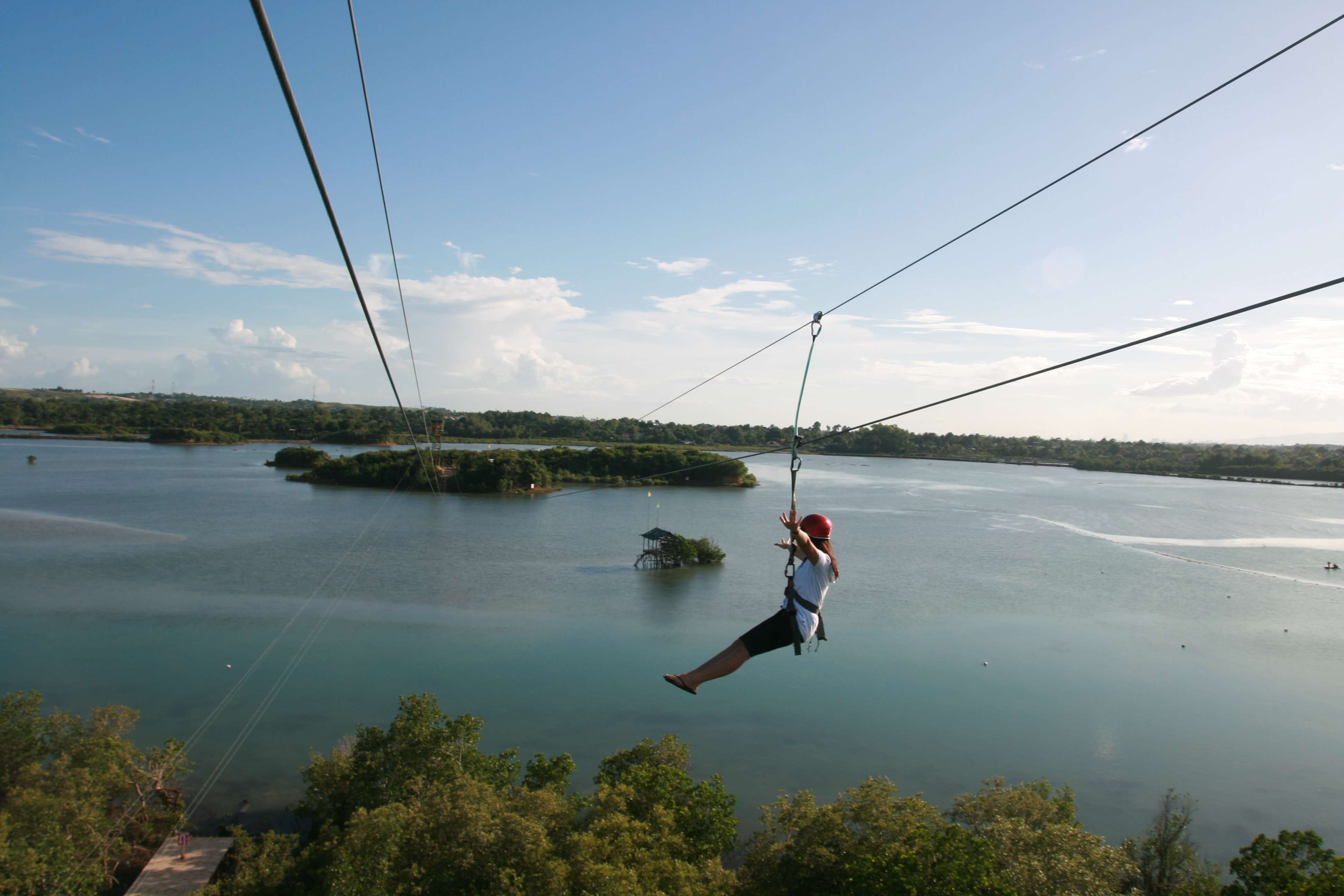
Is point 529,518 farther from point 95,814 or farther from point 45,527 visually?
point 95,814

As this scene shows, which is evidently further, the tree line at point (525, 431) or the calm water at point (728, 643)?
the tree line at point (525, 431)

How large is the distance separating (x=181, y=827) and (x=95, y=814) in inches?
81.9

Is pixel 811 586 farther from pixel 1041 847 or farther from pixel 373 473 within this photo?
pixel 373 473

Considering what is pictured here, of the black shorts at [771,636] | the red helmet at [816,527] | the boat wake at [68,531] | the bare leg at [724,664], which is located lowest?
the boat wake at [68,531]

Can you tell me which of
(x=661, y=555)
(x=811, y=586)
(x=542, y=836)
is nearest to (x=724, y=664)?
(x=811, y=586)

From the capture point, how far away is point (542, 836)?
318 inches

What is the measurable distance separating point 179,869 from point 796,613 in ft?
36.1

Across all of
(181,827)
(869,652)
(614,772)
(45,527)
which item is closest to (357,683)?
(181,827)

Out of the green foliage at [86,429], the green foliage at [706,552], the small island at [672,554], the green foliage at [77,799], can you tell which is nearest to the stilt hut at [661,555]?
the small island at [672,554]

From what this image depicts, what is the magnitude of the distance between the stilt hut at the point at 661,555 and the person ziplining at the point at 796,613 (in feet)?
94.6

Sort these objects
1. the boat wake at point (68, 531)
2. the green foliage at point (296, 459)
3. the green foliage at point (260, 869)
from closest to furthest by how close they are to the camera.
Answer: the green foliage at point (260, 869), the boat wake at point (68, 531), the green foliage at point (296, 459)

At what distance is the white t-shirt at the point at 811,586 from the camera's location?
3.74 metres

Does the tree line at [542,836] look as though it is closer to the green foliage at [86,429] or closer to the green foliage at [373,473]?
the green foliage at [373,473]

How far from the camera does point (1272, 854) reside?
830 cm
